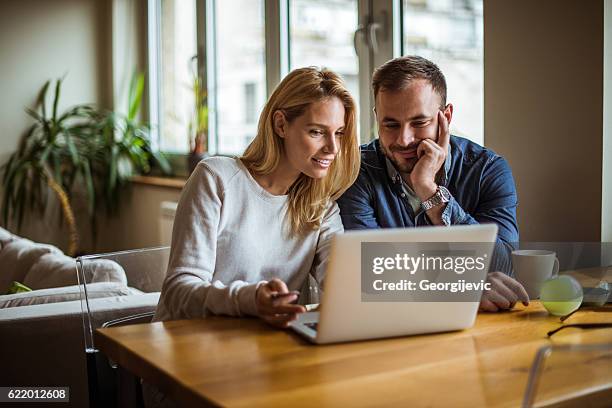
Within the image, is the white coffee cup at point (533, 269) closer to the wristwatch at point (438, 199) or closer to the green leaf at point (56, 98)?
the wristwatch at point (438, 199)

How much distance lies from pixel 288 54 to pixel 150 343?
3.11m

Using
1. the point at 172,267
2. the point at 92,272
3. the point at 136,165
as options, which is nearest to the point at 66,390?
the point at 92,272

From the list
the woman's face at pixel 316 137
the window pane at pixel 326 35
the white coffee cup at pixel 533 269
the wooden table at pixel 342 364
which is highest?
the window pane at pixel 326 35

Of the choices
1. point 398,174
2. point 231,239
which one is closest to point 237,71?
point 398,174

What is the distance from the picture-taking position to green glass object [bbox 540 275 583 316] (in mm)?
1693

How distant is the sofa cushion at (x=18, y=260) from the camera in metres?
3.42

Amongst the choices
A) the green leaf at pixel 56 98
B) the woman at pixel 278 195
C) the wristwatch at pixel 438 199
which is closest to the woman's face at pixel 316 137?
the woman at pixel 278 195

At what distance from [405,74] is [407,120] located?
0.13 m

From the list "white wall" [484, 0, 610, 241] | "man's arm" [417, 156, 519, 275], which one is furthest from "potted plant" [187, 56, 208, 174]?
"man's arm" [417, 156, 519, 275]

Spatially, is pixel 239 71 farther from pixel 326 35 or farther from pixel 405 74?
pixel 405 74

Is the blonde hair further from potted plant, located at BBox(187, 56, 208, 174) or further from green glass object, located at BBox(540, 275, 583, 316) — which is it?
potted plant, located at BBox(187, 56, 208, 174)

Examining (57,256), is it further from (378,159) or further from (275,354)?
(275,354)

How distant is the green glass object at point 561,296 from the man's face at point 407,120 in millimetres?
652

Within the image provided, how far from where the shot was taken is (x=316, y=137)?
6.54 ft
